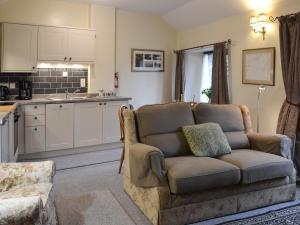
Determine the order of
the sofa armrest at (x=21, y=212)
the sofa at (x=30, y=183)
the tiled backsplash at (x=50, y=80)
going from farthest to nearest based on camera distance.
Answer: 1. the tiled backsplash at (x=50, y=80)
2. the sofa at (x=30, y=183)
3. the sofa armrest at (x=21, y=212)

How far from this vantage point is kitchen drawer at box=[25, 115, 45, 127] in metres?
4.48

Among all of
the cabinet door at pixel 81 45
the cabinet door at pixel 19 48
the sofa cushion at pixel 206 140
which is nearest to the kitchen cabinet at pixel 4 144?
the cabinet door at pixel 19 48

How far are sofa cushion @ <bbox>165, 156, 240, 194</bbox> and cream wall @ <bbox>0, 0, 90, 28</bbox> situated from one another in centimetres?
356

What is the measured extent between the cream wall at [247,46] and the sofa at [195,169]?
0.85m

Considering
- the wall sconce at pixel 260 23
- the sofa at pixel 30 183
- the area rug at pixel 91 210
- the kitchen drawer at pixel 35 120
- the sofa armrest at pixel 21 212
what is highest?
the wall sconce at pixel 260 23

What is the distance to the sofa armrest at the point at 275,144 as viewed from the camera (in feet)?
10.2

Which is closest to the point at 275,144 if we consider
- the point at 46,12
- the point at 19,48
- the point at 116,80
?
the point at 116,80

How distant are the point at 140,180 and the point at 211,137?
36.8 inches

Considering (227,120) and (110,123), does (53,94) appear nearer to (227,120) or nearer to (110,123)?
(110,123)

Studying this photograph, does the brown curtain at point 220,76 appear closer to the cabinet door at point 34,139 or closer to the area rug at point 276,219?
the area rug at point 276,219

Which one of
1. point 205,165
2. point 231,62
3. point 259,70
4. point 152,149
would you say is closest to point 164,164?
point 152,149

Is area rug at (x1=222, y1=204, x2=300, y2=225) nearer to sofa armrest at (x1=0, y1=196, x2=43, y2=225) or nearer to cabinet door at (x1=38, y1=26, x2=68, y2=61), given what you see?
sofa armrest at (x1=0, y1=196, x2=43, y2=225)

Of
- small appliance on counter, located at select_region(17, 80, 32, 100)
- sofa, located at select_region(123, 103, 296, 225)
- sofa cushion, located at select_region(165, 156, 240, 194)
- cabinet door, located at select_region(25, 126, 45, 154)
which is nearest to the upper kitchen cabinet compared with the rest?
small appliance on counter, located at select_region(17, 80, 32, 100)

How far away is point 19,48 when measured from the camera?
180 inches
